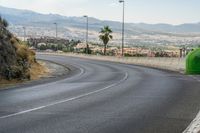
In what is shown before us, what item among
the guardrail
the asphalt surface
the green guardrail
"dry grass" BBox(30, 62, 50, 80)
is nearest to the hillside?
"dry grass" BBox(30, 62, 50, 80)

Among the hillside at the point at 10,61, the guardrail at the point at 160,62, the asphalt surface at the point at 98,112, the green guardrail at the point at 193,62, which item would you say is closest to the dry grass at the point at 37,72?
the hillside at the point at 10,61

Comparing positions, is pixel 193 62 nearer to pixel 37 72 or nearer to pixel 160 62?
pixel 37 72

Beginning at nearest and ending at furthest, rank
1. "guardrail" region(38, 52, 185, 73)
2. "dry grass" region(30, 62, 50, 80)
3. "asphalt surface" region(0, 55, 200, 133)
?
"asphalt surface" region(0, 55, 200, 133) → "dry grass" region(30, 62, 50, 80) → "guardrail" region(38, 52, 185, 73)

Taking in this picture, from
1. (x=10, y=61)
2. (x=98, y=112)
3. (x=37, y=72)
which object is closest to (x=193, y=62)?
(x=10, y=61)

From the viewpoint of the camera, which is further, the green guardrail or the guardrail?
the guardrail

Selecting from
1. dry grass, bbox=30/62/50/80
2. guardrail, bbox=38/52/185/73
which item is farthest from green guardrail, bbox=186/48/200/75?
dry grass, bbox=30/62/50/80

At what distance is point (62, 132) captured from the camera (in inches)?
429

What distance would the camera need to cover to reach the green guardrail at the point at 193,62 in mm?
33312

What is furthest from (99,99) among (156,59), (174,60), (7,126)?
(156,59)

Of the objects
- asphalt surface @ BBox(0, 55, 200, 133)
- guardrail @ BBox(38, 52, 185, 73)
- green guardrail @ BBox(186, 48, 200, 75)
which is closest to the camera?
asphalt surface @ BBox(0, 55, 200, 133)

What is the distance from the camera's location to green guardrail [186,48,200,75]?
3331 cm

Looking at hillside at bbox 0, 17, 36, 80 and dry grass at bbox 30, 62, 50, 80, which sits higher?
hillside at bbox 0, 17, 36, 80

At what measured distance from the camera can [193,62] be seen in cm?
3412

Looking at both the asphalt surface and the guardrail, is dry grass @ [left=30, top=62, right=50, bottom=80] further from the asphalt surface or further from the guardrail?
the asphalt surface
